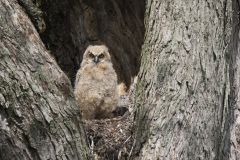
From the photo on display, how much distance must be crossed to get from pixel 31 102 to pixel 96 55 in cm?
311

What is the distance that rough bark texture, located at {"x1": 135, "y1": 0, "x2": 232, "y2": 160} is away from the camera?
334 centimetres

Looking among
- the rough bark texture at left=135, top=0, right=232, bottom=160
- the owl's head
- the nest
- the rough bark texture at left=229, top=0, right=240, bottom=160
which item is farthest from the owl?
the rough bark texture at left=135, top=0, right=232, bottom=160

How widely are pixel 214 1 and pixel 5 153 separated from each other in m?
1.85

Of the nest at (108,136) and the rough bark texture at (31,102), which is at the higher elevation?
the rough bark texture at (31,102)

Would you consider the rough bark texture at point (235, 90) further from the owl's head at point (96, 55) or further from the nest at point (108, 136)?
the owl's head at point (96, 55)

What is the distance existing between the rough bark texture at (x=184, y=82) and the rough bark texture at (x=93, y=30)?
2477mm

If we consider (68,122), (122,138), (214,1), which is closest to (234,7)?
(214,1)

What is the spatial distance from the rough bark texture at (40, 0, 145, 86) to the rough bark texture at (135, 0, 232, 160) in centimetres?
248

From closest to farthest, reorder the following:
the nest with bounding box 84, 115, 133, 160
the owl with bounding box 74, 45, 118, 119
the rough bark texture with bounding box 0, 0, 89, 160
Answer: the rough bark texture with bounding box 0, 0, 89, 160, the nest with bounding box 84, 115, 133, 160, the owl with bounding box 74, 45, 118, 119

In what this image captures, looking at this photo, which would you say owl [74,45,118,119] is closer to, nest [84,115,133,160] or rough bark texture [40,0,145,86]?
nest [84,115,133,160]

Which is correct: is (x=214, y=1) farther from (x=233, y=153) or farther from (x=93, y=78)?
(x=93, y=78)

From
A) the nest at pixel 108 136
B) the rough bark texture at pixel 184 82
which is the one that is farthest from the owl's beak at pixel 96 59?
the rough bark texture at pixel 184 82

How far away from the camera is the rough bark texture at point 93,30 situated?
6.30 metres

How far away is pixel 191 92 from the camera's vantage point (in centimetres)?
348
